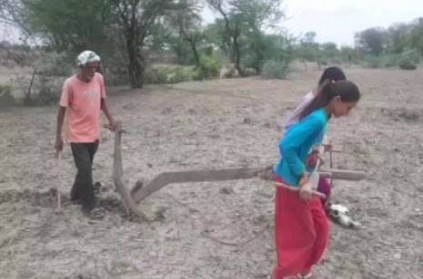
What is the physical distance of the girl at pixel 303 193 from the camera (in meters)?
3.54

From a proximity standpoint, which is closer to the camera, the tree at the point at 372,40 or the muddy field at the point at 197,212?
the muddy field at the point at 197,212

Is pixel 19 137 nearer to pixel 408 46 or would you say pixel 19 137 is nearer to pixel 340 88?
pixel 340 88

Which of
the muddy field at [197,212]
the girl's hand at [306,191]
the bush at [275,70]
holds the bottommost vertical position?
the bush at [275,70]

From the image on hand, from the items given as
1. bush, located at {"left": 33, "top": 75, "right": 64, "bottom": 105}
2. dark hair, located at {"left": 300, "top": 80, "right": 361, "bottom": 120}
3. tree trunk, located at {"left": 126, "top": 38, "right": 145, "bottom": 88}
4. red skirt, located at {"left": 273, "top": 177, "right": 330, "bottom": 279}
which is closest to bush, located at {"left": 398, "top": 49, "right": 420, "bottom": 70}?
tree trunk, located at {"left": 126, "top": 38, "right": 145, "bottom": 88}

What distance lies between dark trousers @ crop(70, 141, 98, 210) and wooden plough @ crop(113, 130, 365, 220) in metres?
0.25

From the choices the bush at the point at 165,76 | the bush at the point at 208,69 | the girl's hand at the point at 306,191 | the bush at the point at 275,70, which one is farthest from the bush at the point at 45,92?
the bush at the point at 275,70

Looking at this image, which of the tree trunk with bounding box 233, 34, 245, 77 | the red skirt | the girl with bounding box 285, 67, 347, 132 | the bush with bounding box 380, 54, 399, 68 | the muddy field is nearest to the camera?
the red skirt

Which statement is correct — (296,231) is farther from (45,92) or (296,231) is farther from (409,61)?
(409,61)

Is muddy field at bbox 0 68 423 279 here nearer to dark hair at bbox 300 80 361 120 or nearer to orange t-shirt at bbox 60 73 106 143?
orange t-shirt at bbox 60 73 106 143

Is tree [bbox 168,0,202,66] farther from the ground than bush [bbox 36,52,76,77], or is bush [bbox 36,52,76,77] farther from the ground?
tree [bbox 168,0,202,66]

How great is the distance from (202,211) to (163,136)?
4661mm

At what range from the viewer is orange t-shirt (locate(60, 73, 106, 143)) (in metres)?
5.44

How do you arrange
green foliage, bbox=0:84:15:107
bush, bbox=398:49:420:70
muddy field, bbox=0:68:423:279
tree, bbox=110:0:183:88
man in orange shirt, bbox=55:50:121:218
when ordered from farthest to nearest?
bush, bbox=398:49:420:70, tree, bbox=110:0:183:88, green foliage, bbox=0:84:15:107, man in orange shirt, bbox=55:50:121:218, muddy field, bbox=0:68:423:279

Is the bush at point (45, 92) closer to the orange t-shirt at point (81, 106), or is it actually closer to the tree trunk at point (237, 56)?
the orange t-shirt at point (81, 106)
